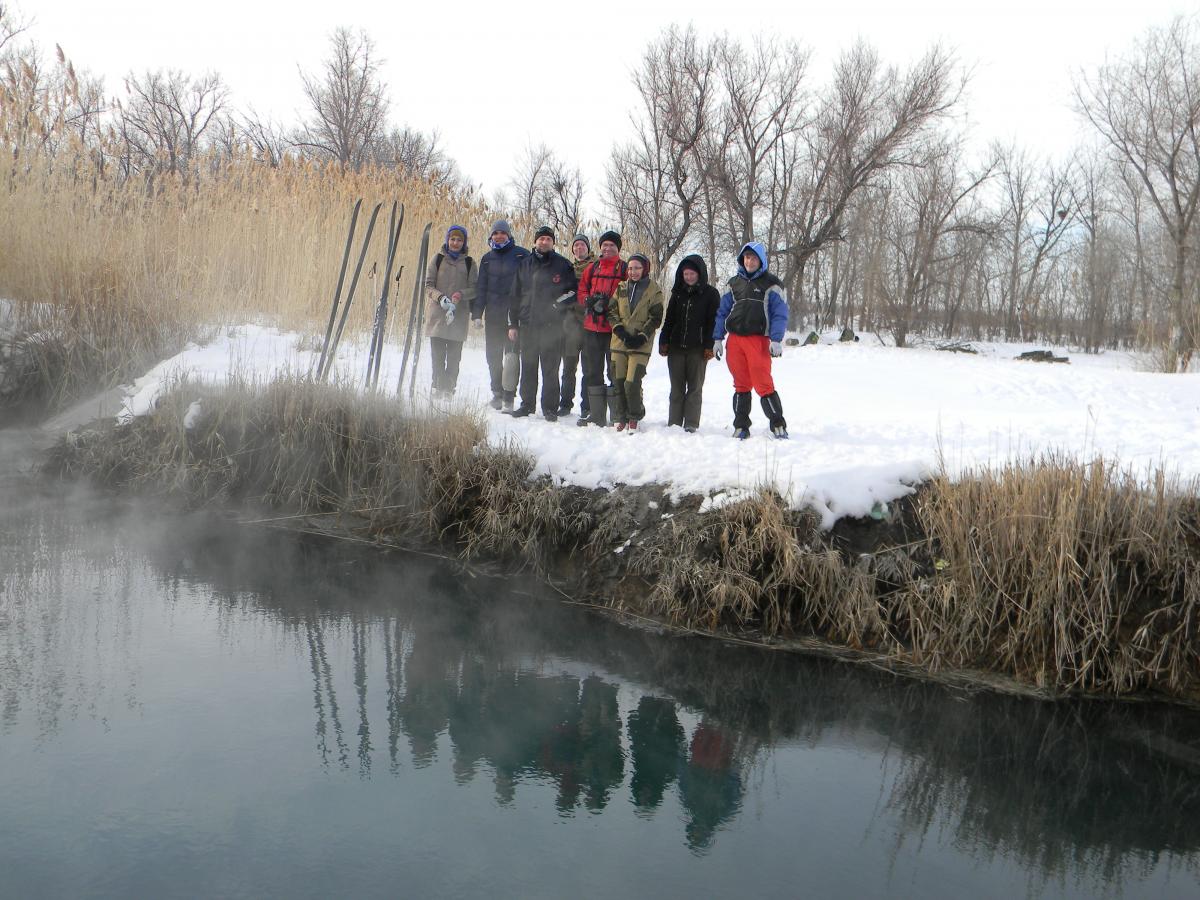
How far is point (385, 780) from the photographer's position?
12.6 feet

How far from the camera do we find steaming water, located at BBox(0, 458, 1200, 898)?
130 inches

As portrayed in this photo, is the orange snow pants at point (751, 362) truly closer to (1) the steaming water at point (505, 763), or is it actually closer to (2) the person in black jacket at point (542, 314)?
(2) the person in black jacket at point (542, 314)

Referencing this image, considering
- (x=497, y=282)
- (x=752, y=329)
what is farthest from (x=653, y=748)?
(x=497, y=282)

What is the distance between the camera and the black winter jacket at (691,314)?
284 inches

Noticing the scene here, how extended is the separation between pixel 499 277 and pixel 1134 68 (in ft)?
54.6

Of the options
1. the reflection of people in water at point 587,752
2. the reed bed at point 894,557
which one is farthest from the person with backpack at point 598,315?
the reflection of people in water at point 587,752

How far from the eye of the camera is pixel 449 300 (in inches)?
323

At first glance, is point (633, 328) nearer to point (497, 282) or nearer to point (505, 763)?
point (497, 282)

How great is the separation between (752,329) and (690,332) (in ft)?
1.89

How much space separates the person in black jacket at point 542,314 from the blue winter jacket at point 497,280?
0.19 metres

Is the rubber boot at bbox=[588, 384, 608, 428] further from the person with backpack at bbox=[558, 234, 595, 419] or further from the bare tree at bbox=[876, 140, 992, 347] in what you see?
the bare tree at bbox=[876, 140, 992, 347]

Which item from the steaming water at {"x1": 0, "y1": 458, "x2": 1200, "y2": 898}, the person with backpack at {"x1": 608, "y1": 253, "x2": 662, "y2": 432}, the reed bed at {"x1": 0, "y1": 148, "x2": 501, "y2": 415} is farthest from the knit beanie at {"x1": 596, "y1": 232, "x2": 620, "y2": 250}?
the steaming water at {"x1": 0, "y1": 458, "x2": 1200, "y2": 898}

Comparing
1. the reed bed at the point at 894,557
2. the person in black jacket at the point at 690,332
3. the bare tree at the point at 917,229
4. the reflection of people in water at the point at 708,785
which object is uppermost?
the bare tree at the point at 917,229

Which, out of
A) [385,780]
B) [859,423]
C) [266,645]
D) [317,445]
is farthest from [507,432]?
[385,780]
